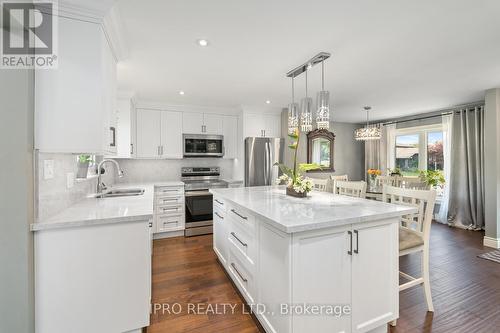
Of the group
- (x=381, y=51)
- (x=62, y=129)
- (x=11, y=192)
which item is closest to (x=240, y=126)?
(x=381, y=51)

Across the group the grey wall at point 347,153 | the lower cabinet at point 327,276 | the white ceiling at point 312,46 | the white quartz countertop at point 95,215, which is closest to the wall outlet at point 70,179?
the white quartz countertop at point 95,215

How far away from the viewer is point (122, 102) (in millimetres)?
3328

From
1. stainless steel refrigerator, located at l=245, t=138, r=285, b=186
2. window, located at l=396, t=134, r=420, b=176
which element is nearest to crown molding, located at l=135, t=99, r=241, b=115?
stainless steel refrigerator, located at l=245, t=138, r=285, b=186

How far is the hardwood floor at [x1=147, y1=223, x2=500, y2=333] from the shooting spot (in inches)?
67.9

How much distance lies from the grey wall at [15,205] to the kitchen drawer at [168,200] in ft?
7.85

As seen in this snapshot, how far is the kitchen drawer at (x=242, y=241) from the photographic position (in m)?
1.78

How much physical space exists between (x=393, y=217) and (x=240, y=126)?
3.26 metres

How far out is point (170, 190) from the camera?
3756 mm

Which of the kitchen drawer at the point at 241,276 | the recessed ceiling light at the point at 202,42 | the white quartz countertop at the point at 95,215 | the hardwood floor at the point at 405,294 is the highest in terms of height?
the recessed ceiling light at the point at 202,42

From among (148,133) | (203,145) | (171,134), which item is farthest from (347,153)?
(148,133)

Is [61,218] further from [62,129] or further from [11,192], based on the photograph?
[62,129]

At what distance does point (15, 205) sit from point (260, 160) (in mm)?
3394

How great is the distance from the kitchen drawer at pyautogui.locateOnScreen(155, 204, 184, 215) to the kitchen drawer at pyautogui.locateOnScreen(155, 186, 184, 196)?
0.21 metres

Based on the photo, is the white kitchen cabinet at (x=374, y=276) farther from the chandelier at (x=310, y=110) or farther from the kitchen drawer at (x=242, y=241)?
the chandelier at (x=310, y=110)
